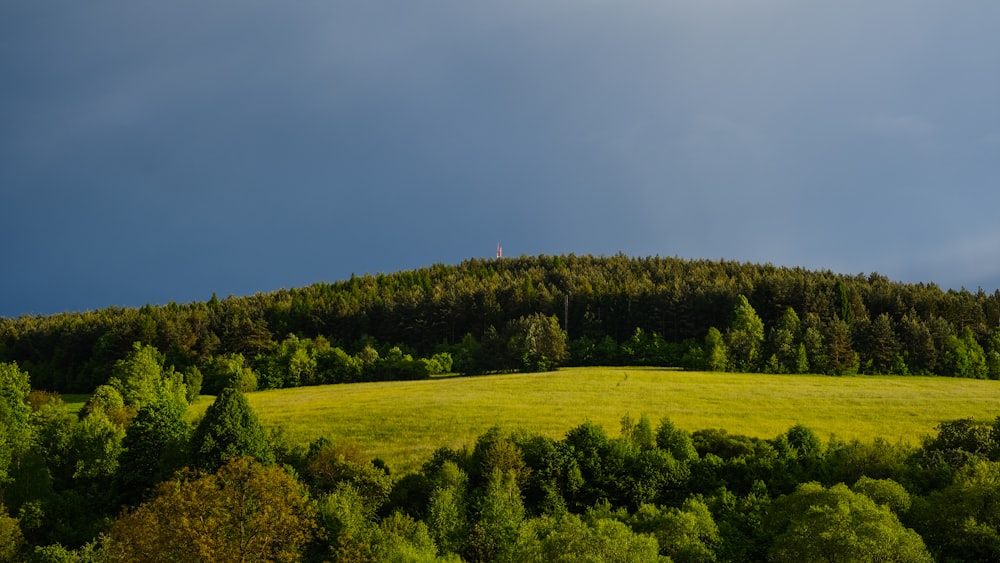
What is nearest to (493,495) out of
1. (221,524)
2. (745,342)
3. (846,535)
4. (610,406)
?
(221,524)

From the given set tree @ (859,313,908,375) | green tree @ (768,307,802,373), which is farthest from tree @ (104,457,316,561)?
tree @ (859,313,908,375)

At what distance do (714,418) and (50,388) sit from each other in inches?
5381

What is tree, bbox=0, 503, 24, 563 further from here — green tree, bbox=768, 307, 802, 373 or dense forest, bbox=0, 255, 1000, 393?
green tree, bbox=768, 307, 802, 373

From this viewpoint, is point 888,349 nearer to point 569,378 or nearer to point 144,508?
point 569,378

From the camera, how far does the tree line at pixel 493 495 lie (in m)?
43.2

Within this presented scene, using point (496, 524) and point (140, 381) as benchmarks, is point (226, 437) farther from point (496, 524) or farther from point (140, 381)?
point (140, 381)

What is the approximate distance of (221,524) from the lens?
45.5 metres

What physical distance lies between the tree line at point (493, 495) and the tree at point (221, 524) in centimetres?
14

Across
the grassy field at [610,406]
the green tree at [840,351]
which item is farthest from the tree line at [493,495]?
the green tree at [840,351]

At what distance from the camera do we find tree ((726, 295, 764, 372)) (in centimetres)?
11775

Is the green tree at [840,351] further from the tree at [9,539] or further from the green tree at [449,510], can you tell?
the tree at [9,539]

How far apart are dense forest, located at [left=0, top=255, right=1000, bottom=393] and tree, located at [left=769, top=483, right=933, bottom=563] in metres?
75.4

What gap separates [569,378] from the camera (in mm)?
109688

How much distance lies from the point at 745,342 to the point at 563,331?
35814 mm
